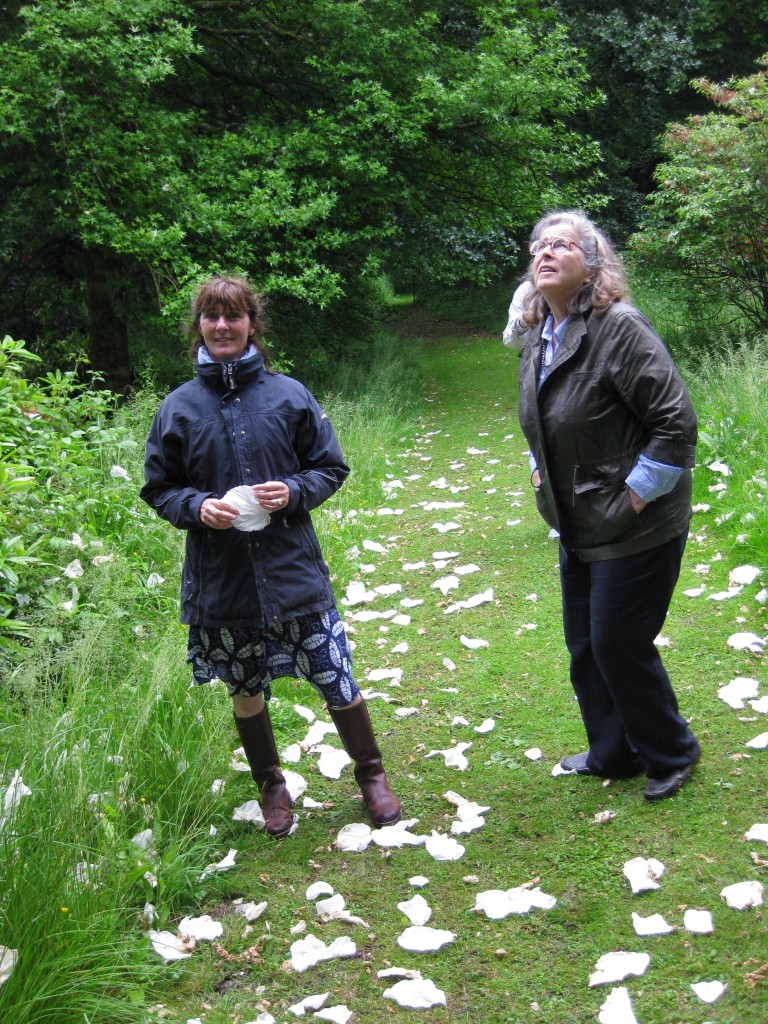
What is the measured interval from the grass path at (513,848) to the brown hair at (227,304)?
1795 mm

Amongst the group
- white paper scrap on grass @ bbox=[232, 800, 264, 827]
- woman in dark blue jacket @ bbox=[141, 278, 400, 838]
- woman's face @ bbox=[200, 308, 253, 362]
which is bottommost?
white paper scrap on grass @ bbox=[232, 800, 264, 827]

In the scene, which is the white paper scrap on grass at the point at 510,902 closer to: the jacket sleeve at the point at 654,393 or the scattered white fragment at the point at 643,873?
the scattered white fragment at the point at 643,873

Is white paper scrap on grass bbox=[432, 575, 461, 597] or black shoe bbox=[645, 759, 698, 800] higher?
white paper scrap on grass bbox=[432, 575, 461, 597]

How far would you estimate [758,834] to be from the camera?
321 cm

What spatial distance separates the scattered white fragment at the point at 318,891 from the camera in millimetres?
3262

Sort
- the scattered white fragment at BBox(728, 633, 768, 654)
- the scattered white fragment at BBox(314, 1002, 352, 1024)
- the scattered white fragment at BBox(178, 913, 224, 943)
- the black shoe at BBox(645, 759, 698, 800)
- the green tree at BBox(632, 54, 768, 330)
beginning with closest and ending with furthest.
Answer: the scattered white fragment at BBox(314, 1002, 352, 1024), the scattered white fragment at BBox(178, 913, 224, 943), the black shoe at BBox(645, 759, 698, 800), the scattered white fragment at BBox(728, 633, 768, 654), the green tree at BBox(632, 54, 768, 330)

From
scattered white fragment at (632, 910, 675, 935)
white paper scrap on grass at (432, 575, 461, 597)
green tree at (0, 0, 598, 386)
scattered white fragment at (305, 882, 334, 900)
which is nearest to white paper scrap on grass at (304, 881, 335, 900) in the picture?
scattered white fragment at (305, 882, 334, 900)

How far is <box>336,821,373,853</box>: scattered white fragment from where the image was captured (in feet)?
11.7

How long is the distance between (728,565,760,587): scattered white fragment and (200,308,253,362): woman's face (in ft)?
11.0

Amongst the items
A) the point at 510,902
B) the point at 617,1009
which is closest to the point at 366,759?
the point at 510,902

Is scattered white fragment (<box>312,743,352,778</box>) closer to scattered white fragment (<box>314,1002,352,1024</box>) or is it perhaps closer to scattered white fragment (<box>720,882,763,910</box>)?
scattered white fragment (<box>314,1002,352,1024</box>)

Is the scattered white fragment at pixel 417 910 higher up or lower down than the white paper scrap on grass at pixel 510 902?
higher up

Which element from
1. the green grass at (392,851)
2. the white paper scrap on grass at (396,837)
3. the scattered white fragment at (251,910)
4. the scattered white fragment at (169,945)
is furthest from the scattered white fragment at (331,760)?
the scattered white fragment at (169,945)

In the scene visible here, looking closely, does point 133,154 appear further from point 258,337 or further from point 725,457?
point 258,337
